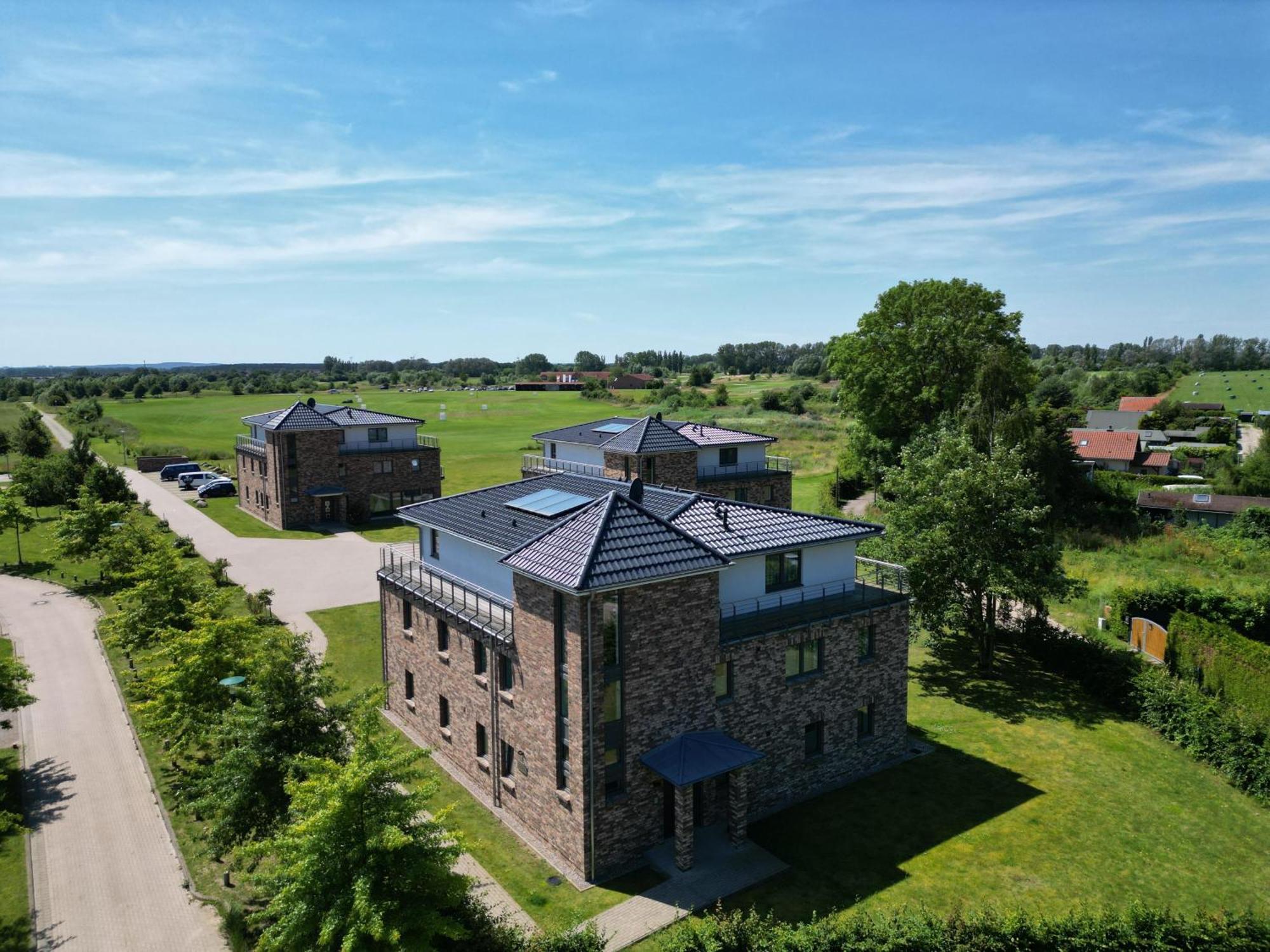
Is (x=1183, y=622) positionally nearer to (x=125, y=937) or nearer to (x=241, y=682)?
(x=241, y=682)

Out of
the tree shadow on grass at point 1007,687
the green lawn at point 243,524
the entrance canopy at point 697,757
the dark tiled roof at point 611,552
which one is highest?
the dark tiled roof at point 611,552

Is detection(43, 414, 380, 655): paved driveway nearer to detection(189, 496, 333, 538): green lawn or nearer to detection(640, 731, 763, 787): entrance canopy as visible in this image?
detection(189, 496, 333, 538): green lawn

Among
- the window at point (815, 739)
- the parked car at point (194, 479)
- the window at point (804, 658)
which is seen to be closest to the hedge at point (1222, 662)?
the window at point (815, 739)

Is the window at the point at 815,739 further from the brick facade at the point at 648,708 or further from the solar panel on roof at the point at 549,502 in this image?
the solar panel on roof at the point at 549,502

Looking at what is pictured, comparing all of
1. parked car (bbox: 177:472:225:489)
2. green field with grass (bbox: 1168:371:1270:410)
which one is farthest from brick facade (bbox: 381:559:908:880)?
green field with grass (bbox: 1168:371:1270:410)

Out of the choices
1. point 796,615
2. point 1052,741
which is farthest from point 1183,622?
point 796,615

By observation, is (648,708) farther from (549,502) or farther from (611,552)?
(549,502)
